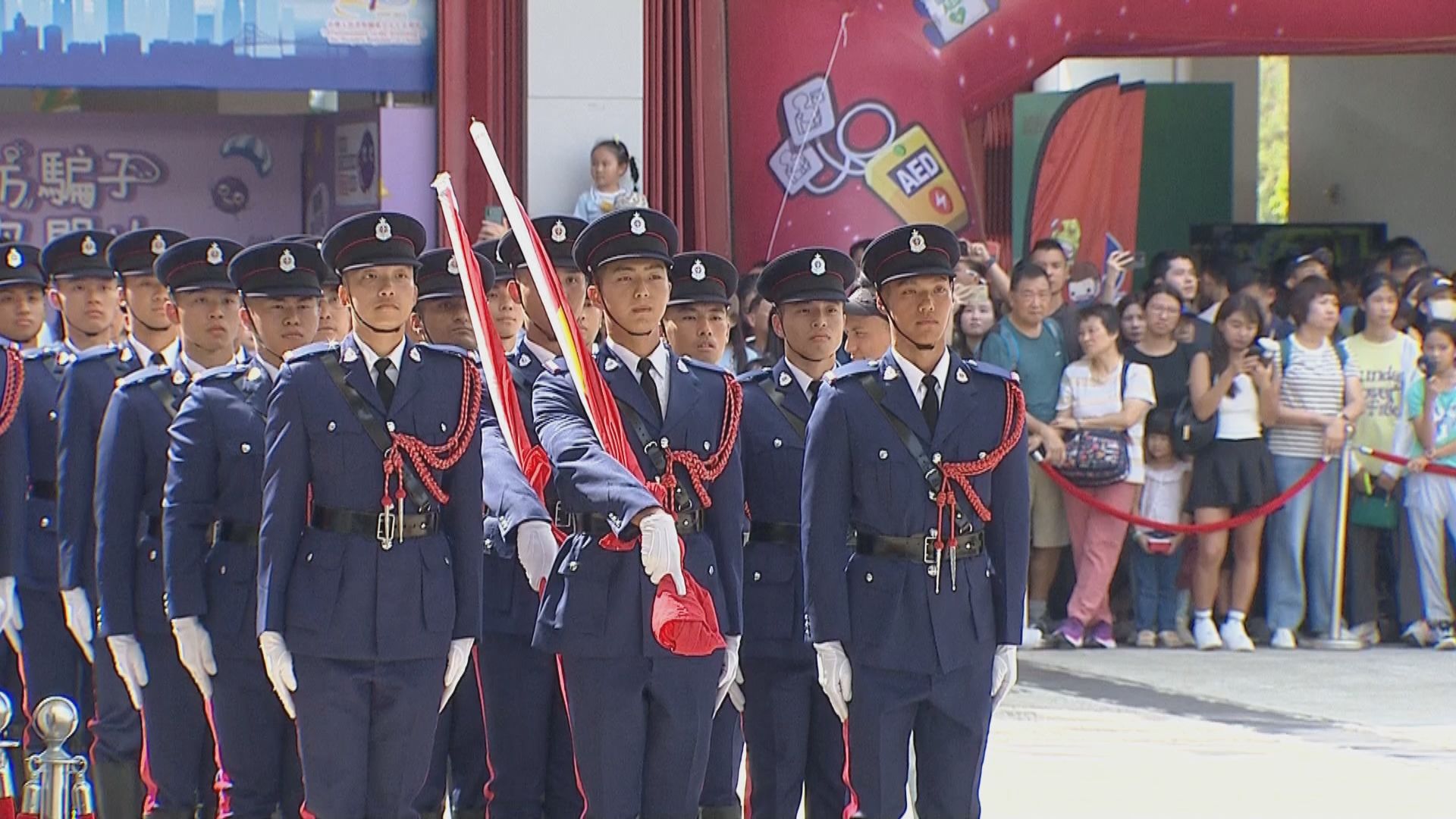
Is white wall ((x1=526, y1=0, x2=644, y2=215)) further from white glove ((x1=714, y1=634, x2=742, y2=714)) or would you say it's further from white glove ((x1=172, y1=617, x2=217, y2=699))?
white glove ((x1=714, y1=634, x2=742, y2=714))

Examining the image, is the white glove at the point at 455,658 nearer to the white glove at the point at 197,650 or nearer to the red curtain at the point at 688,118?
the white glove at the point at 197,650

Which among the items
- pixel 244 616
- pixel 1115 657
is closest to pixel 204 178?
pixel 1115 657

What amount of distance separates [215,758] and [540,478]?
1184 millimetres

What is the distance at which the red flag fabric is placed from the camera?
13.9m

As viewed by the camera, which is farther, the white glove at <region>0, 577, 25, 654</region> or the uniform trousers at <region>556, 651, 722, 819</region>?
the white glove at <region>0, 577, 25, 654</region>

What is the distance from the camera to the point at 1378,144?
1694 cm

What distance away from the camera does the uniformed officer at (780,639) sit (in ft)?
A: 18.7

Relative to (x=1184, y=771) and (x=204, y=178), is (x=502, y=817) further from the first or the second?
(x=204, y=178)

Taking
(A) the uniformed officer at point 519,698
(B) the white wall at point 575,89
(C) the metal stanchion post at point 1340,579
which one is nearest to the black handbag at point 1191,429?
(C) the metal stanchion post at point 1340,579

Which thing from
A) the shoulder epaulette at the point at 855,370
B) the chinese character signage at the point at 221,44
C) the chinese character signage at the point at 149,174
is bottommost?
the shoulder epaulette at the point at 855,370

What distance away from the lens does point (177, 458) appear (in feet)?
17.8

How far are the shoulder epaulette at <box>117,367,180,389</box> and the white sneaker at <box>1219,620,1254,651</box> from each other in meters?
5.52

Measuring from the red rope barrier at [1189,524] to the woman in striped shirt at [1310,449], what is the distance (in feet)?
0.16

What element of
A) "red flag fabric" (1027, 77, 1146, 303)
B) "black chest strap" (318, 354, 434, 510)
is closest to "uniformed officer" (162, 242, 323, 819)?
"black chest strap" (318, 354, 434, 510)
